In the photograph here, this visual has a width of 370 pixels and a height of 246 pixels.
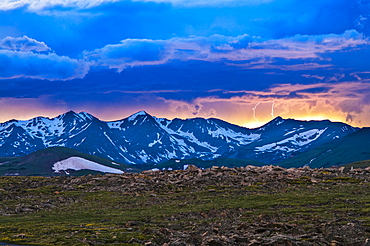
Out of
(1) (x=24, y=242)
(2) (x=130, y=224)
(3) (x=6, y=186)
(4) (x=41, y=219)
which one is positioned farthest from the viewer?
(3) (x=6, y=186)

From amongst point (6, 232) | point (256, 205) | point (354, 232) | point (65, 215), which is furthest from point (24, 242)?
point (256, 205)

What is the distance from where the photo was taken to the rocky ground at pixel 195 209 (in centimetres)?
4284

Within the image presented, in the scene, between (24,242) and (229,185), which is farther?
(229,185)

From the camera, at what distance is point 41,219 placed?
6022 centimetres

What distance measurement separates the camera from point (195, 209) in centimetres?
6650

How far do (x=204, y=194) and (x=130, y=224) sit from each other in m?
34.7

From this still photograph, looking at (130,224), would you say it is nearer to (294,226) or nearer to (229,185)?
(294,226)

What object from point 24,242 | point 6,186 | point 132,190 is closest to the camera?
point 24,242

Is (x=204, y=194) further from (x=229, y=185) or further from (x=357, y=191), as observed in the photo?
(x=357, y=191)

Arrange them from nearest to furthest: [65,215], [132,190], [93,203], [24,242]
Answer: [24,242], [65,215], [93,203], [132,190]

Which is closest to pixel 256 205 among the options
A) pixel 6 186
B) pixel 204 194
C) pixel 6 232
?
pixel 204 194

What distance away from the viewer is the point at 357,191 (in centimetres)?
8231

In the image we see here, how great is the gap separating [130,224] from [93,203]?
2899 centimetres

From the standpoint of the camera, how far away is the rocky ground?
42844 mm
